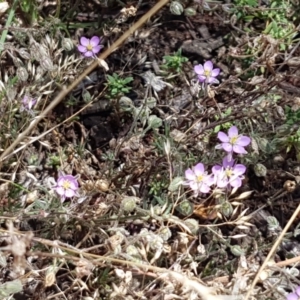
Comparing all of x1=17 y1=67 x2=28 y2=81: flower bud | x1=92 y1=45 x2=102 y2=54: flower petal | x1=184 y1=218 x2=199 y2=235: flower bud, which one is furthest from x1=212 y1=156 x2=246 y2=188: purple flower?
x1=17 y1=67 x2=28 y2=81: flower bud

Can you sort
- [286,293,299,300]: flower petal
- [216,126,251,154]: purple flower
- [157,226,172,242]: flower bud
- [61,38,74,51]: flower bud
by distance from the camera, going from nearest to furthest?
[286,293,299,300]: flower petal < [157,226,172,242]: flower bud < [216,126,251,154]: purple flower < [61,38,74,51]: flower bud

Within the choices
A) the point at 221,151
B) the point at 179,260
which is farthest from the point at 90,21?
the point at 179,260

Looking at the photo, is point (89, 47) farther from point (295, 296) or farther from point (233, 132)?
point (295, 296)

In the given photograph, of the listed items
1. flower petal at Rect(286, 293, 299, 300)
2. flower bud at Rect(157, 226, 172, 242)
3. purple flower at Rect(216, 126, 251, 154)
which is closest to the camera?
flower petal at Rect(286, 293, 299, 300)

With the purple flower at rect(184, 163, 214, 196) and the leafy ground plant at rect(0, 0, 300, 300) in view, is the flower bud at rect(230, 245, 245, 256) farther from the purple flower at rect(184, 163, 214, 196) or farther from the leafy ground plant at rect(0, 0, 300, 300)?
the purple flower at rect(184, 163, 214, 196)

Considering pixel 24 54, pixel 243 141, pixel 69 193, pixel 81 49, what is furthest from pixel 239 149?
pixel 24 54

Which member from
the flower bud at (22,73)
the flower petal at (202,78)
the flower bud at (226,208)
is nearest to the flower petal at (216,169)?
the flower bud at (226,208)
